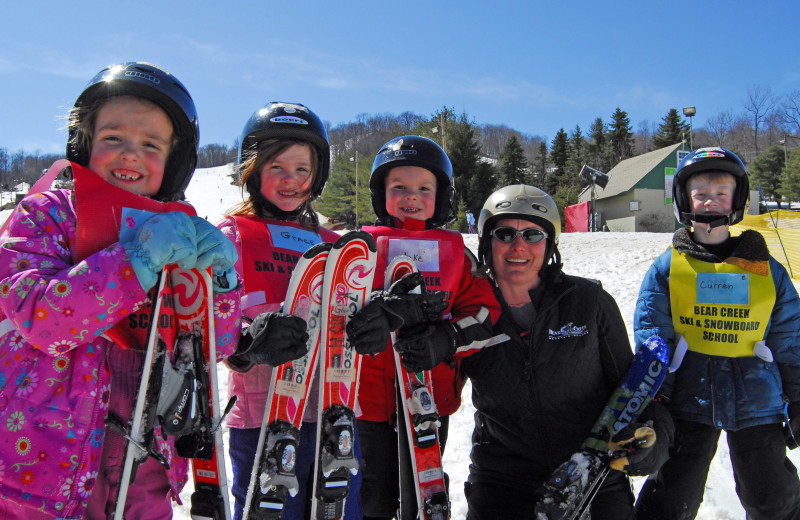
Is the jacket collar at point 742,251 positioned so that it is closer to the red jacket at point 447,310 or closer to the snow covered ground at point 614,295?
the red jacket at point 447,310

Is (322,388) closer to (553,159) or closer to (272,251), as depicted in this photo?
(272,251)

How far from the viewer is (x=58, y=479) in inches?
62.0

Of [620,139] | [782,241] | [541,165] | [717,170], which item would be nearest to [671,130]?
[620,139]

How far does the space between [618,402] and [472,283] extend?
1076 mm

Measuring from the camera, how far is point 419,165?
323 cm

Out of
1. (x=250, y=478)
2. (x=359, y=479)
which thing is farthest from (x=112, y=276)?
(x=359, y=479)

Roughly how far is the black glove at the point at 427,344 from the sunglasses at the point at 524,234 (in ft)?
2.56

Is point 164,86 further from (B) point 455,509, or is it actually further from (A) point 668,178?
(A) point 668,178

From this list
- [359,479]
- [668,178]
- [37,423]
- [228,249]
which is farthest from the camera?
[668,178]

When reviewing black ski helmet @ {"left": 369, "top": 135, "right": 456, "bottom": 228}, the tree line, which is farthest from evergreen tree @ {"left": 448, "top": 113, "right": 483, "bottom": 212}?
black ski helmet @ {"left": 369, "top": 135, "right": 456, "bottom": 228}

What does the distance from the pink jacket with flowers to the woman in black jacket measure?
6.63 ft

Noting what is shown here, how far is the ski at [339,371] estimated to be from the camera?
7.68ft

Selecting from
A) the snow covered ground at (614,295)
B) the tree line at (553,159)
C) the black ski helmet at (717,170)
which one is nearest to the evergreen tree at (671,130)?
the tree line at (553,159)

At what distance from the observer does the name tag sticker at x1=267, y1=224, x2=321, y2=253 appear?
105 inches
